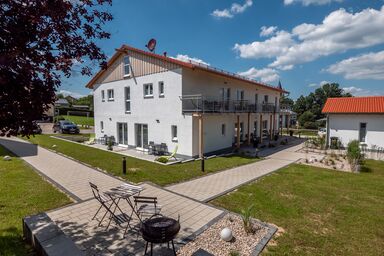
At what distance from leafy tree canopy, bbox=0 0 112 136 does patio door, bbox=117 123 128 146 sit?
16499 millimetres

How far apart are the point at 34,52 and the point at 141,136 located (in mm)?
15118

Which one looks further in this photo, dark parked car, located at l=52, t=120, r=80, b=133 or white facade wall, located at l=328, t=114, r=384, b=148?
dark parked car, located at l=52, t=120, r=80, b=133

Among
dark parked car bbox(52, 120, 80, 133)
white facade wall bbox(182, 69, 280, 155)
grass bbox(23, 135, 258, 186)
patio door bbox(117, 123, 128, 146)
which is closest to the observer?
grass bbox(23, 135, 258, 186)

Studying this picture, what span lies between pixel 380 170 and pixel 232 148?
9.60 meters

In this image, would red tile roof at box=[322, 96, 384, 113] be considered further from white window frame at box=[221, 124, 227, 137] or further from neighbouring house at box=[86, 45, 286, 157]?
white window frame at box=[221, 124, 227, 137]

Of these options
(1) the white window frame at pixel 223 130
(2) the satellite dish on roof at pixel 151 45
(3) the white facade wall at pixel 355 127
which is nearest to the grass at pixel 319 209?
(1) the white window frame at pixel 223 130

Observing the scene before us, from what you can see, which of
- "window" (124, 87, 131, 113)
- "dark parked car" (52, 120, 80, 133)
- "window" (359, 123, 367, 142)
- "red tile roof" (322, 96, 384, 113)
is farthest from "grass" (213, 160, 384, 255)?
"dark parked car" (52, 120, 80, 133)

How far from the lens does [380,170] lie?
1266cm

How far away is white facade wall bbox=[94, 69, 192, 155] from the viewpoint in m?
15.0

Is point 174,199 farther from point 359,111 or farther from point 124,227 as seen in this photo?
point 359,111

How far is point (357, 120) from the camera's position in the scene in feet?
61.0

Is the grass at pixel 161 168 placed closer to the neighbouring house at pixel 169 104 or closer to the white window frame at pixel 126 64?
the neighbouring house at pixel 169 104

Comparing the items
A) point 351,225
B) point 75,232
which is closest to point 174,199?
point 75,232


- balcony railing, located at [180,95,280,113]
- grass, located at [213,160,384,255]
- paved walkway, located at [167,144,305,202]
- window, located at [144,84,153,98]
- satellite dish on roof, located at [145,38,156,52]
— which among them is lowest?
grass, located at [213,160,384,255]
